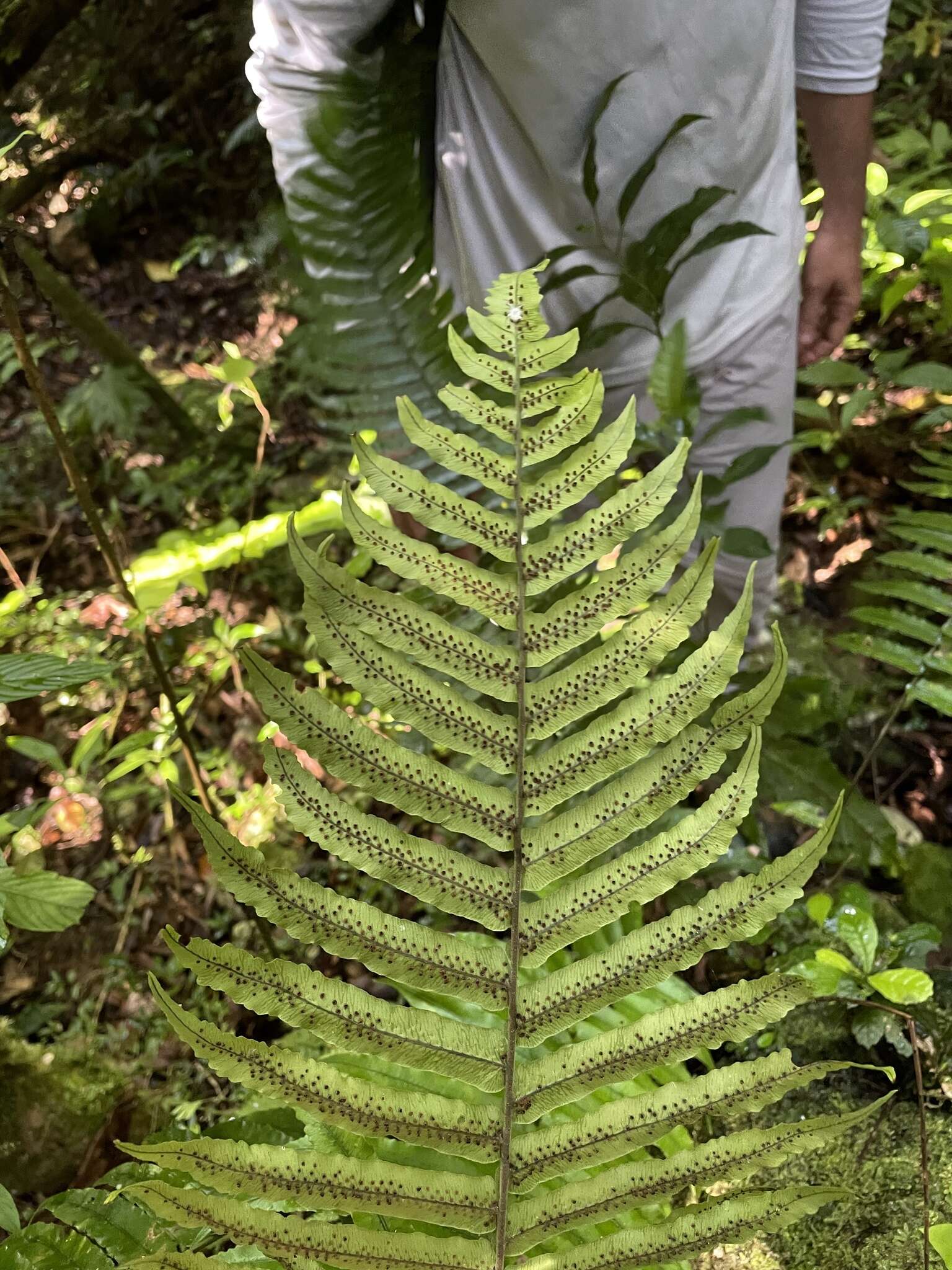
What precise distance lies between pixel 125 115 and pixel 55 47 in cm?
59

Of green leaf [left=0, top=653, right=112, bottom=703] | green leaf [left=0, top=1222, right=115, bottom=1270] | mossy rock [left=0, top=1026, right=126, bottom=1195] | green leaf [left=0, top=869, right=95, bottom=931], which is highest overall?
green leaf [left=0, top=653, right=112, bottom=703]

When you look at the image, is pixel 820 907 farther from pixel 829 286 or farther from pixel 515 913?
pixel 829 286

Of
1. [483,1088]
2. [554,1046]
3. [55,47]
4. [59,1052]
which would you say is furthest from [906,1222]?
[55,47]

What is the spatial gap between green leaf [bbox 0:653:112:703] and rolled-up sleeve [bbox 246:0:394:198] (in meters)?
0.84

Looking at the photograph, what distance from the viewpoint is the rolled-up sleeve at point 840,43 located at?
5.83ft

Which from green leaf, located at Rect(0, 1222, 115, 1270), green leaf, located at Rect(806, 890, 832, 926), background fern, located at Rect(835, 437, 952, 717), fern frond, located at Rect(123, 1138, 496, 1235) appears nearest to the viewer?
fern frond, located at Rect(123, 1138, 496, 1235)

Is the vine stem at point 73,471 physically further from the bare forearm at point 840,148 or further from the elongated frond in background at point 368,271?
the bare forearm at point 840,148

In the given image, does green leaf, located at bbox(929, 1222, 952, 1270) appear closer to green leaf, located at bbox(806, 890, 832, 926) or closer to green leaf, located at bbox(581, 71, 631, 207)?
green leaf, located at bbox(806, 890, 832, 926)

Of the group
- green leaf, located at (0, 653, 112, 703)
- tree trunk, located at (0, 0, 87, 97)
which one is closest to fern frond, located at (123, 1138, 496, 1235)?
green leaf, located at (0, 653, 112, 703)

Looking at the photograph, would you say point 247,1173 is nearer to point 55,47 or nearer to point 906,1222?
point 906,1222

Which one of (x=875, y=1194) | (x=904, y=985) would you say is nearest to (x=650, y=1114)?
(x=875, y=1194)

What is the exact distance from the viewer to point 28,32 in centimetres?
176

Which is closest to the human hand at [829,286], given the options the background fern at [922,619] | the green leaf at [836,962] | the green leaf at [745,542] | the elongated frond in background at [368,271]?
the background fern at [922,619]

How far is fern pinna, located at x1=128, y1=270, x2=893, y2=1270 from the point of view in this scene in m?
0.63
